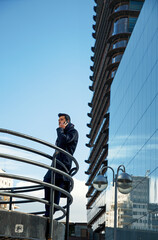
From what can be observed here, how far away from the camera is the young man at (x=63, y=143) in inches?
194

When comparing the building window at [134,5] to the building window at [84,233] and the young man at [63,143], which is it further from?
the young man at [63,143]

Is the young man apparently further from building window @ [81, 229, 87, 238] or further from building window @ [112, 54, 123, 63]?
building window @ [81, 229, 87, 238]

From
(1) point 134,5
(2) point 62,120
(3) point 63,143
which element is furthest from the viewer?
(1) point 134,5

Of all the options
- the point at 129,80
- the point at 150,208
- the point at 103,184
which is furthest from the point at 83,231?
the point at 103,184

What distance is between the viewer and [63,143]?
17.3 feet

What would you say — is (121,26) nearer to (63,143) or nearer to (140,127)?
(140,127)

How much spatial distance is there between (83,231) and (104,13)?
129ft

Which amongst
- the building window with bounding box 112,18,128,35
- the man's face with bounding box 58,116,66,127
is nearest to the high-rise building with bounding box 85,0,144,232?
the building window with bounding box 112,18,128,35

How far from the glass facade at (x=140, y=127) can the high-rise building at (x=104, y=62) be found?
85.8ft

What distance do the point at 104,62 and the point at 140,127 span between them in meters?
49.2

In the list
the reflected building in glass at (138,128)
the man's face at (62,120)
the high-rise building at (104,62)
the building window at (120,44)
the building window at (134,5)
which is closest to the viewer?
the man's face at (62,120)

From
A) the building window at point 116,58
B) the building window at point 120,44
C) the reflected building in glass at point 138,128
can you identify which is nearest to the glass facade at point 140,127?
the reflected building in glass at point 138,128

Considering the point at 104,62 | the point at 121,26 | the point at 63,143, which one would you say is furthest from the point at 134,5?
the point at 63,143

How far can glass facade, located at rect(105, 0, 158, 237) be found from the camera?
25844 millimetres
